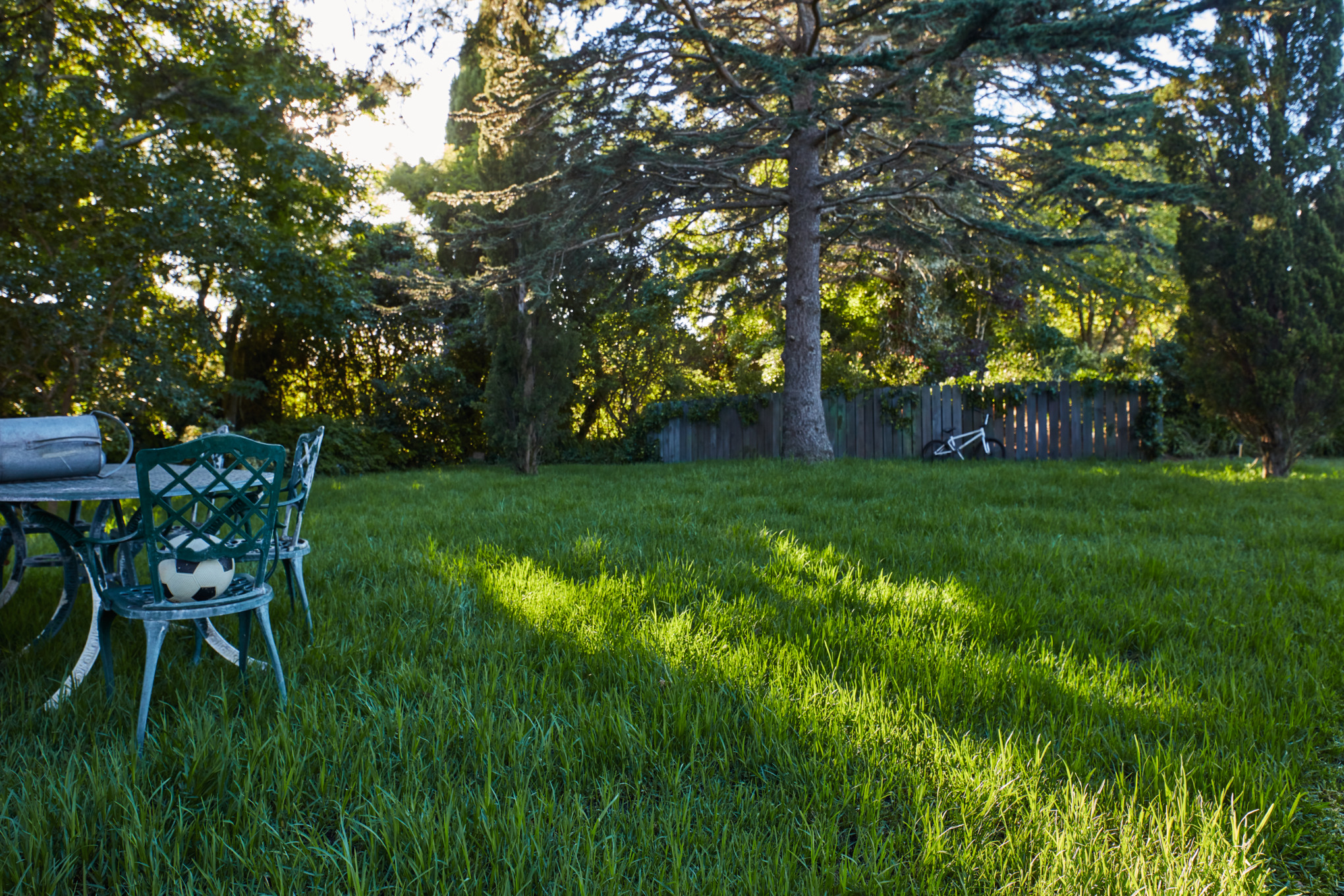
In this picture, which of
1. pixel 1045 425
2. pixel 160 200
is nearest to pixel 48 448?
pixel 160 200

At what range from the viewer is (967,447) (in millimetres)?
12281

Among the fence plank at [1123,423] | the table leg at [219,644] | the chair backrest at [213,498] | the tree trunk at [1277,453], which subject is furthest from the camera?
the fence plank at [1123,423]

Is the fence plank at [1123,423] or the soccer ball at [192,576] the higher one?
the fence plank at [1123,423]

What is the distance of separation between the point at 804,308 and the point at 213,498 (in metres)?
9.69

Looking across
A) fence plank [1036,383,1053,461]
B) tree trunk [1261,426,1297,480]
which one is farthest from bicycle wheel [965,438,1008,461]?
tree trunk [1261,426,1297,480]

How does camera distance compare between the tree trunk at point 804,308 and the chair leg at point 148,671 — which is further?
the tree trunk at point 804,308

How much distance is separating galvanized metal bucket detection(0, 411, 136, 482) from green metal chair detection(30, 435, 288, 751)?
17 centimetres

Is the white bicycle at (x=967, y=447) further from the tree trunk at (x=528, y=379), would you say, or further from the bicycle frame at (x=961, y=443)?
the tree trunk at (x=528, y=379)

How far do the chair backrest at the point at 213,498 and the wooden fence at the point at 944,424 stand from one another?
36.8 ft

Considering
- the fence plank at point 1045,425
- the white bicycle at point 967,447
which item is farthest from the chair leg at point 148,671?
the fence plank at point 1045,425

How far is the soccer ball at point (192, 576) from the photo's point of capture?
2230mm

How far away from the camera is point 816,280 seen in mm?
10875

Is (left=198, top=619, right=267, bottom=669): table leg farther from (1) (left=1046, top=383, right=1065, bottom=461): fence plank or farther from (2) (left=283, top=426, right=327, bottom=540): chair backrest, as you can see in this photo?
(1) (left=1046, top=383, right=1065, bottom=461): fence plank

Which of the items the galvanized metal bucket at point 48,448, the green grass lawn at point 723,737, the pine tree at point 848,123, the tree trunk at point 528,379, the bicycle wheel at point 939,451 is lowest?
the green grass lawn at point 723,737
